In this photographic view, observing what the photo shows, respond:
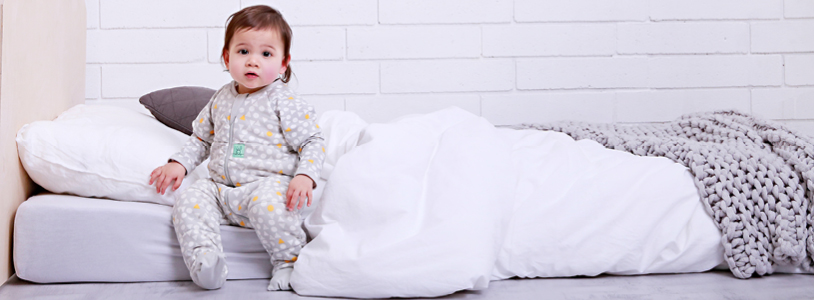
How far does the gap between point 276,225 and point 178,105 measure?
0.57 metres

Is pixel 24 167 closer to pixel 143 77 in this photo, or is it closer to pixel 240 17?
pixel 240 17

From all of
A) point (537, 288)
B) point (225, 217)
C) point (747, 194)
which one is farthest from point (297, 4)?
point (747, 194)

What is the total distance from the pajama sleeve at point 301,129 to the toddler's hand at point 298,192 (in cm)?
5

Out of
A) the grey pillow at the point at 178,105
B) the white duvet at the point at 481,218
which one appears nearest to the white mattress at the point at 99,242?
the white duvet at the point at 481,218

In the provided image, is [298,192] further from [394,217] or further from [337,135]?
[337,135]

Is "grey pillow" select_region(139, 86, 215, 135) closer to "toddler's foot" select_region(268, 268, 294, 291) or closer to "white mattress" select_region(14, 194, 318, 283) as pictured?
"white mattress" select_region(14, 194, 318, 283)

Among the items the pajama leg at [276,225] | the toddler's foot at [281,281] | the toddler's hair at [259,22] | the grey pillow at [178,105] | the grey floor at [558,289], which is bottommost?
the grey floor at [558,289]

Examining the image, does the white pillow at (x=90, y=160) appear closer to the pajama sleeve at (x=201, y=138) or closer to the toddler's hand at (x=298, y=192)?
the pajama sleeve at (x=201, y=138)

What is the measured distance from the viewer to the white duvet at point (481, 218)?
3.46 ft

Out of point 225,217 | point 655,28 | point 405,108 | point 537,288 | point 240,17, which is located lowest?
point 537,288

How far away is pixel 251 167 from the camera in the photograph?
3.98 feet

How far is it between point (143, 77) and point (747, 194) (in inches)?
70.1

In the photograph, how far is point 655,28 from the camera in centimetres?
209

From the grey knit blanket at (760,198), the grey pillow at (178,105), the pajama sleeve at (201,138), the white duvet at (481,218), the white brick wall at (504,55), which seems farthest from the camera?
the white brick wall at (504,55)
